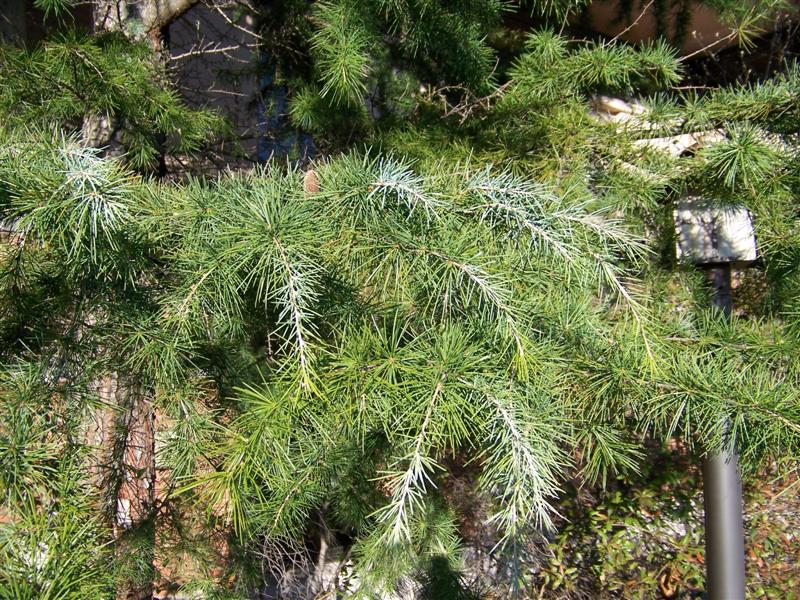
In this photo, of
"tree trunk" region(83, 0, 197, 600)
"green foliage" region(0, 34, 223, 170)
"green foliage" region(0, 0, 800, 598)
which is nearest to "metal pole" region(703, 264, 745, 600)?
"green foliage" region(0, 0, 800, 598)

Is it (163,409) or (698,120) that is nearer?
(163,409)

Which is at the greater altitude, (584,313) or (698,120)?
(698,120)

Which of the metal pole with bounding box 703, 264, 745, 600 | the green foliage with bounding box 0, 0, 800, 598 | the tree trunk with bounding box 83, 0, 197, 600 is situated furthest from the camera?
the metal pole with bounding box 703, 264, 745, 600

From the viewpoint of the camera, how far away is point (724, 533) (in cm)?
130

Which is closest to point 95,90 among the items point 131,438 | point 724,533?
point 131,438

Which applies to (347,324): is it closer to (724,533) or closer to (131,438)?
(131,438)

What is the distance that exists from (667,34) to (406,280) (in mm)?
1815

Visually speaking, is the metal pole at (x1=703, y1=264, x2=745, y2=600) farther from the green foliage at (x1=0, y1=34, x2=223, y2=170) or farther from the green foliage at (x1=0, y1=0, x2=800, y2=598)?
the green foliage at (x1=0, y1=34, x2=223, y2=170)

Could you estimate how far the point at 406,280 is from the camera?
849mm

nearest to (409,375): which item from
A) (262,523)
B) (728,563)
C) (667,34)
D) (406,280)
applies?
(406,280)

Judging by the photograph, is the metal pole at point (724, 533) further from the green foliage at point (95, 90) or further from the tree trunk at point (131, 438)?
the green foliage at point (95, 90)

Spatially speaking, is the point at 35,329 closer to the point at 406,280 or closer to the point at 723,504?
the point at 406,280

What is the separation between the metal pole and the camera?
127cm

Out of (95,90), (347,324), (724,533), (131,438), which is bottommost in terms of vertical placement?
(724,533)
